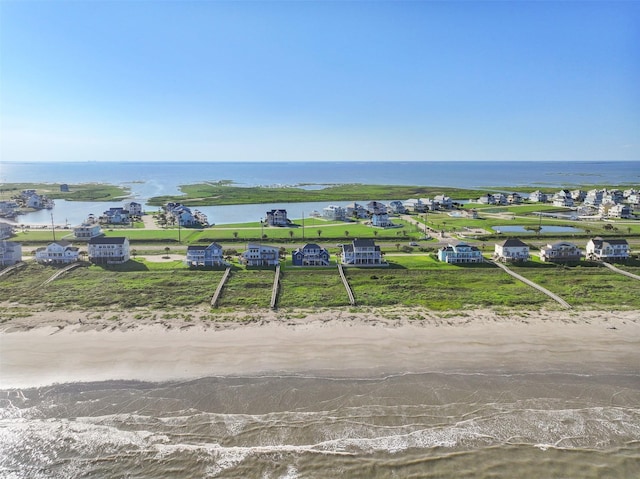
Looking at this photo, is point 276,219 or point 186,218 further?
point 276,219

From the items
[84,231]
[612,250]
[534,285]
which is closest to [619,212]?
[612,250]

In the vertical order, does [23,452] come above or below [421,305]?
below

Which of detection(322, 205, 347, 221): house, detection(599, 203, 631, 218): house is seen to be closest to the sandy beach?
detection(322, 205, 347, 221): house

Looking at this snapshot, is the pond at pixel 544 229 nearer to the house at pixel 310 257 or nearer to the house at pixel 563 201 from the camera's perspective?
the house at pixel 563 201

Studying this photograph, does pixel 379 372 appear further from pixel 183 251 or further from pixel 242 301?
pixel 183 251

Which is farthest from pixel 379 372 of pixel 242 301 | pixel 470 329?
pixel 242 301

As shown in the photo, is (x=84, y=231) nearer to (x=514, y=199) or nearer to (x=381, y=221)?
(x=381, y=221)

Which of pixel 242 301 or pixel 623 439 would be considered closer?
pixel 623 439
